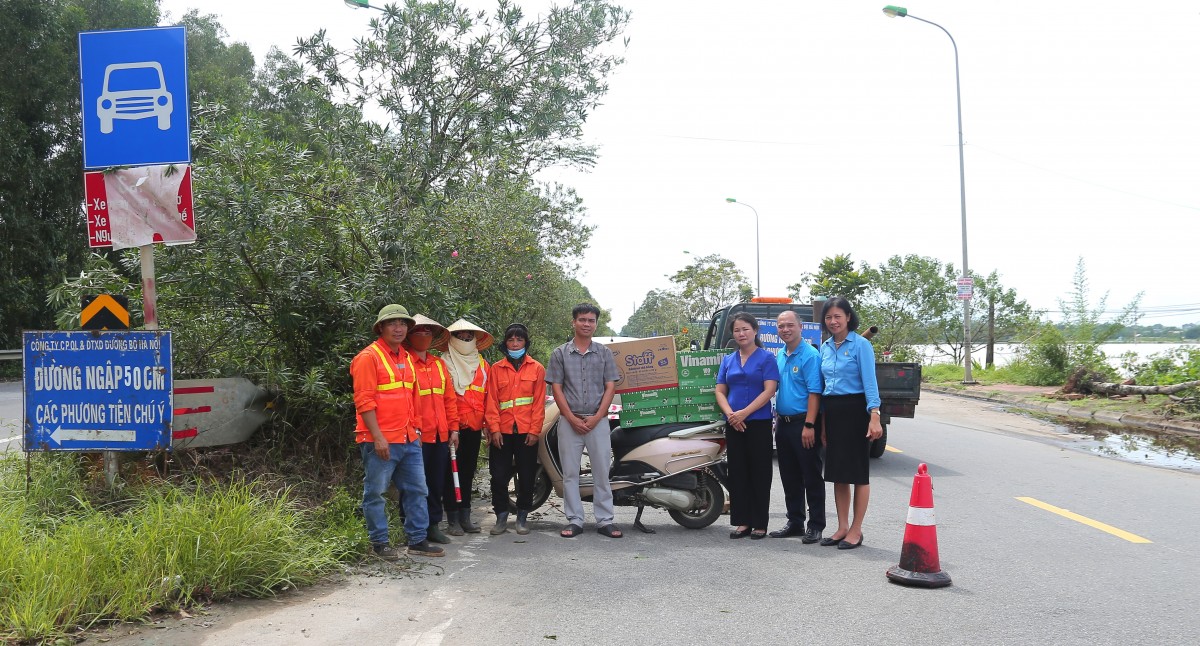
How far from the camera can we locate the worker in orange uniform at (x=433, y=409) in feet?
22.1

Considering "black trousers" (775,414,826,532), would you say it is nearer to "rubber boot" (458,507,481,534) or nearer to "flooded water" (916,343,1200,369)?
"rubber boot" (458,507,481,534)

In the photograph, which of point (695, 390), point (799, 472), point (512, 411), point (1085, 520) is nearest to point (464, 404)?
point (512, 411)

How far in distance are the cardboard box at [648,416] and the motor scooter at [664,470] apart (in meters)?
0.05

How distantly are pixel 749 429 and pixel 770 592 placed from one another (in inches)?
73.0

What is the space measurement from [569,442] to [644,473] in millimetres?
691

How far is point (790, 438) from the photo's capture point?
23.3 ft

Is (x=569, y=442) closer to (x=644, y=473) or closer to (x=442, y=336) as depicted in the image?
(x=644, y=473)

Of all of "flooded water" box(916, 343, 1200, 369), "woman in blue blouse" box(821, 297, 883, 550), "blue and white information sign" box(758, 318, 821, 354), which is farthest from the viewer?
"flooded water" box(916, 343, 1200, 369)

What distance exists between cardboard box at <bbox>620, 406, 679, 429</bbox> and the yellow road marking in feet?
11.8

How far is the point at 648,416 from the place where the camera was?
7711 millimetres

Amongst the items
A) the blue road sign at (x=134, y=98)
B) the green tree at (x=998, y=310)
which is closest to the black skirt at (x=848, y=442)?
the blue road sign at (x=134, y=98)

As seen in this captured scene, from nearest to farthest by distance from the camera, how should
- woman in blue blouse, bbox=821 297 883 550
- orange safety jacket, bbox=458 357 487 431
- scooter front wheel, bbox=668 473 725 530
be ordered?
woman in blue blouse, bbox=821 297 883 550, orange safety jacket, bbox=458 357 487 431, scooter front wheel, bbox=668 473 725 530

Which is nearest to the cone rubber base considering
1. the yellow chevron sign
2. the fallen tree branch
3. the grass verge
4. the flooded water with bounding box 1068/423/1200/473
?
the grass verge

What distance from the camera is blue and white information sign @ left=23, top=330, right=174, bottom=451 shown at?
642cm
